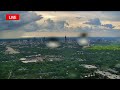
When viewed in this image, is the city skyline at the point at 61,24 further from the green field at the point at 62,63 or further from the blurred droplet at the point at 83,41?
the green field at the point at 62,63

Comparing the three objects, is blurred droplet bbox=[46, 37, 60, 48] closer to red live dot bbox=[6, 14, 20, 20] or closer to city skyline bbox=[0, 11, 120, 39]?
city skyline bbox=[0, 11, 120, 39]

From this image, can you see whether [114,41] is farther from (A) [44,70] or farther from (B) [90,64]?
(A) [44,70]

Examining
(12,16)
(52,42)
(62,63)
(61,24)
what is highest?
(12,16)

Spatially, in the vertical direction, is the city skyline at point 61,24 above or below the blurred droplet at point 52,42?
above

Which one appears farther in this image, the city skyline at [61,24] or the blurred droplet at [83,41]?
the blurred droplet at [83,41]

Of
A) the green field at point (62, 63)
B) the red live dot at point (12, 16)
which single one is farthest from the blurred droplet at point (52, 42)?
the red live dot at point (12, 16)

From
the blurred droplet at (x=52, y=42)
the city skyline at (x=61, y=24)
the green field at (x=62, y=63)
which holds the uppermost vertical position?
the city skyline at (x=61, y=24)

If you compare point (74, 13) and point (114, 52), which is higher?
point (74, 13)

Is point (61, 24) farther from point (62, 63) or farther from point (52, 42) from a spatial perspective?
point (62, 63)

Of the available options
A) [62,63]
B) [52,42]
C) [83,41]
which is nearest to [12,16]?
[52,42]

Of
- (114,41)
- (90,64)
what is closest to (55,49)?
(90,64)
